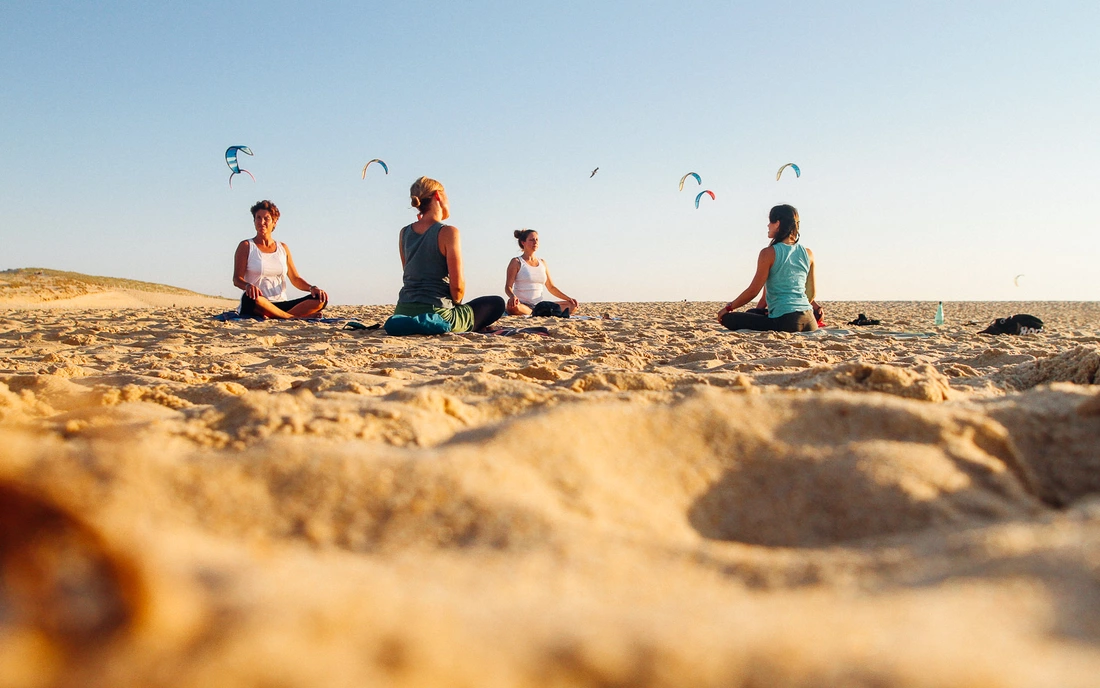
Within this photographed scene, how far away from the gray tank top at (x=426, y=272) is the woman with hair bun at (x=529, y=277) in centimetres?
246

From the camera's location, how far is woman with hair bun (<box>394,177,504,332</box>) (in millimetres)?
5055

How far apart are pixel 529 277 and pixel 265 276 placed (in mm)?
2919

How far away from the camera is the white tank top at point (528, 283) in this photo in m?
7.82

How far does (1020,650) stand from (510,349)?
3.37 meters

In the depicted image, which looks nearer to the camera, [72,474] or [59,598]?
[59,598]

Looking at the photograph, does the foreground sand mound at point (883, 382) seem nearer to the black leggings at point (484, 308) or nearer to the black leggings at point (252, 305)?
the black leggings at point (484, 308)

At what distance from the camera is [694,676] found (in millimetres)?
554

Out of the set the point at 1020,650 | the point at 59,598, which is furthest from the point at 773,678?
the point at 59,598

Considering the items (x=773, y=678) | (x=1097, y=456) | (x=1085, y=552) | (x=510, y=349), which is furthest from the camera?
(x=510, y=349)

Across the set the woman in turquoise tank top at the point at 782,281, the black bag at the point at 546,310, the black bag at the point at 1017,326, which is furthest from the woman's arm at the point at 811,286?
the black bag at the point at 546,310

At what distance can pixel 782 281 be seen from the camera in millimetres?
5516

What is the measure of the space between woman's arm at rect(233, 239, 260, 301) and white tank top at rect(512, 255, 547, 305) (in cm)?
286

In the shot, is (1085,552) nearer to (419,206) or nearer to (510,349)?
(510,349)

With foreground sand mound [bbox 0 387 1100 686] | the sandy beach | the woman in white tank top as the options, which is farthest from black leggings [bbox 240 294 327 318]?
foreground sand mound [bbox 0 387 1100 686]
